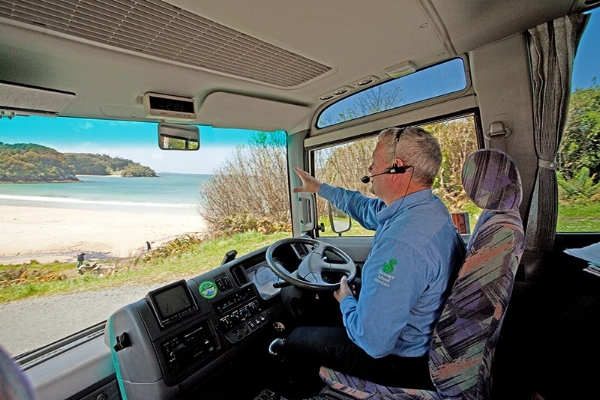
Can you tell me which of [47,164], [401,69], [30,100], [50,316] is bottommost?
[50,316]

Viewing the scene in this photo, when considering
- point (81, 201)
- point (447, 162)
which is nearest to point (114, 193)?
point (81, 201)

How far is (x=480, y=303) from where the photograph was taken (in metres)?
1.22

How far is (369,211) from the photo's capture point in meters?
2.41

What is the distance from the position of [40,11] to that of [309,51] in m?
1.28

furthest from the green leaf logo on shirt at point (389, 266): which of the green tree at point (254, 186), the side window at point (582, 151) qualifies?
the green tree at point (254, 186)

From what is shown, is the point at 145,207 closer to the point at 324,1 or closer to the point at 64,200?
the point at 64,200

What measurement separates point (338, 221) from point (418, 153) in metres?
1.87

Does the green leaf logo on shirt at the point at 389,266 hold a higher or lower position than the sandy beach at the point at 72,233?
lower

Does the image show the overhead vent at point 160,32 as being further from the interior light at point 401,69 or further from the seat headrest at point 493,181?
the seat headrest at point 493,181

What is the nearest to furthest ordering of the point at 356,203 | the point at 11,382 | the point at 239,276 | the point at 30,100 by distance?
the point at 11,382 < the point at 30,100 < the point at 239,276 < the point at 356,203

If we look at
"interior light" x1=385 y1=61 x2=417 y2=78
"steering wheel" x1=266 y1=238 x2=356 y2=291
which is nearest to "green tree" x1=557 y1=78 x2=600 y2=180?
"interior light" x1=385 y1=61 x2=417 y2=78

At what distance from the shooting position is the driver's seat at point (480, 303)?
1221 mm

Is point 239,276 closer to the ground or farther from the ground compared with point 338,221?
closer to the ground

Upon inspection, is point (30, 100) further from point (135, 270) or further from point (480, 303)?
point (480, 303)
